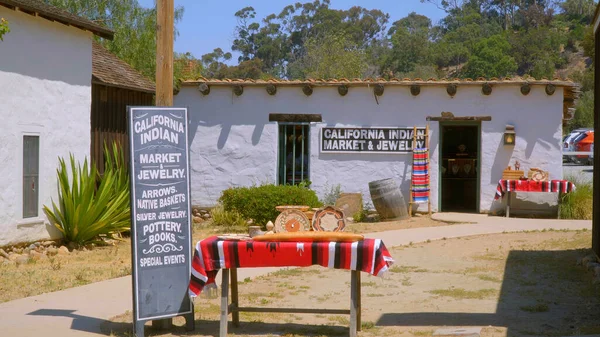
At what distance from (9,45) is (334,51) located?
30.7 meters

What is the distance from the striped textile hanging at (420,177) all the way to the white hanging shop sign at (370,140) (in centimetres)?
34

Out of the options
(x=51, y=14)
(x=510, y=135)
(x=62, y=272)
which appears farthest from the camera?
(x=510, y=135)

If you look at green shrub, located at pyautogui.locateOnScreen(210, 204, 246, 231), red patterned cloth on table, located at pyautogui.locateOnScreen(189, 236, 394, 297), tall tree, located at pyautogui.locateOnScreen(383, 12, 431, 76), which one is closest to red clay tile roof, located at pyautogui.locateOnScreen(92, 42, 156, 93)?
green shrub, located at pyautogui.locateOnScreen(210, 204, 246, 231)

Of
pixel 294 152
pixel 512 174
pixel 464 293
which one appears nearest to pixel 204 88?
pixel 294 152

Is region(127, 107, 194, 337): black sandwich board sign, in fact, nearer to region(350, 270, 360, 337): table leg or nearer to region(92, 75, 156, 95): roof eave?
region(350, 270, 360, 337): table leg

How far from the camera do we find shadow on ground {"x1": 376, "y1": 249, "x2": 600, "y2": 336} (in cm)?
764

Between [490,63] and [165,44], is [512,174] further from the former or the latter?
[490,63]

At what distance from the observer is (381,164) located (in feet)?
60.6

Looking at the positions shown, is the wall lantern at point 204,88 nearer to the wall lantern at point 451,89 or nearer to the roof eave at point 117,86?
the roof eave at point 117,86

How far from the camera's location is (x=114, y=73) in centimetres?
1675

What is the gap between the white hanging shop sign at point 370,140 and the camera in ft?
60.1

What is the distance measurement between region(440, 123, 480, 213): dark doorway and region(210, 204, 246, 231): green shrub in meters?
5.30

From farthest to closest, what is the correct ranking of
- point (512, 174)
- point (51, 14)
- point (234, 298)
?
1. point (512, 174)
2. point (51, 14)
3. point (234, 298)

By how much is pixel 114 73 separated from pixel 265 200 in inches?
159
